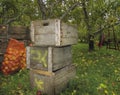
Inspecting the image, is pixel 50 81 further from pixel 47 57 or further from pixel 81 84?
pixel 81 84

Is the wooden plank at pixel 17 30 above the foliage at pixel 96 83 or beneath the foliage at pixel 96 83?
above

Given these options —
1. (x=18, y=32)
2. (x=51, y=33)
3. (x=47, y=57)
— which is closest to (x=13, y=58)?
(x=18, y=32)

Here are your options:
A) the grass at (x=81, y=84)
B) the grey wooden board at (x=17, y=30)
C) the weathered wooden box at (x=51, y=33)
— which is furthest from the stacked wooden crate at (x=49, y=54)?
the grey wooden board at (x=17, y=30)

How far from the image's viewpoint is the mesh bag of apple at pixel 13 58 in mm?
7625

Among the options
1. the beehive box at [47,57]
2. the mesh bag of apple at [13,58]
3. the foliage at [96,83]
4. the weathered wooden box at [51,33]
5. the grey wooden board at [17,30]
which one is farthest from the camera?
the grey wooden board at [17,30]

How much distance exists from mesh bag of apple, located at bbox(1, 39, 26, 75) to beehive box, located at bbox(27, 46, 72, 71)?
2281 millimetres

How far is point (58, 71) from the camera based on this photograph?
5.31 m

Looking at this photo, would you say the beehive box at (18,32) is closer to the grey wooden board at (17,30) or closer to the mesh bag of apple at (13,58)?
the grey wooden board at (17,30)

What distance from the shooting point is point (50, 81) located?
201 inches

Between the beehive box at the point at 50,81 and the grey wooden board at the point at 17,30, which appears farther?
the grey wooden board at the point at 17,30

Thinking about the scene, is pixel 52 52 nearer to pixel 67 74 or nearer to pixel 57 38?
pixel 57 38

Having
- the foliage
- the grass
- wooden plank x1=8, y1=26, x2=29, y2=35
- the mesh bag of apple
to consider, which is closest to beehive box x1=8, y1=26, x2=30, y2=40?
wooden plank x1=8, y1=26, x2=29, y2=35

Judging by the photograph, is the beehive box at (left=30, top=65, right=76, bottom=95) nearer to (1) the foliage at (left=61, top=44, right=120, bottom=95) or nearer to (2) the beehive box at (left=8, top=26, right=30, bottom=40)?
(1) the foliage at (left=61, top=44, right=120, bottom=95)

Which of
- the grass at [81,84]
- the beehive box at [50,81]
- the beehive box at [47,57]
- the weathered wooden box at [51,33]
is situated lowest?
the grass at [81,84]
